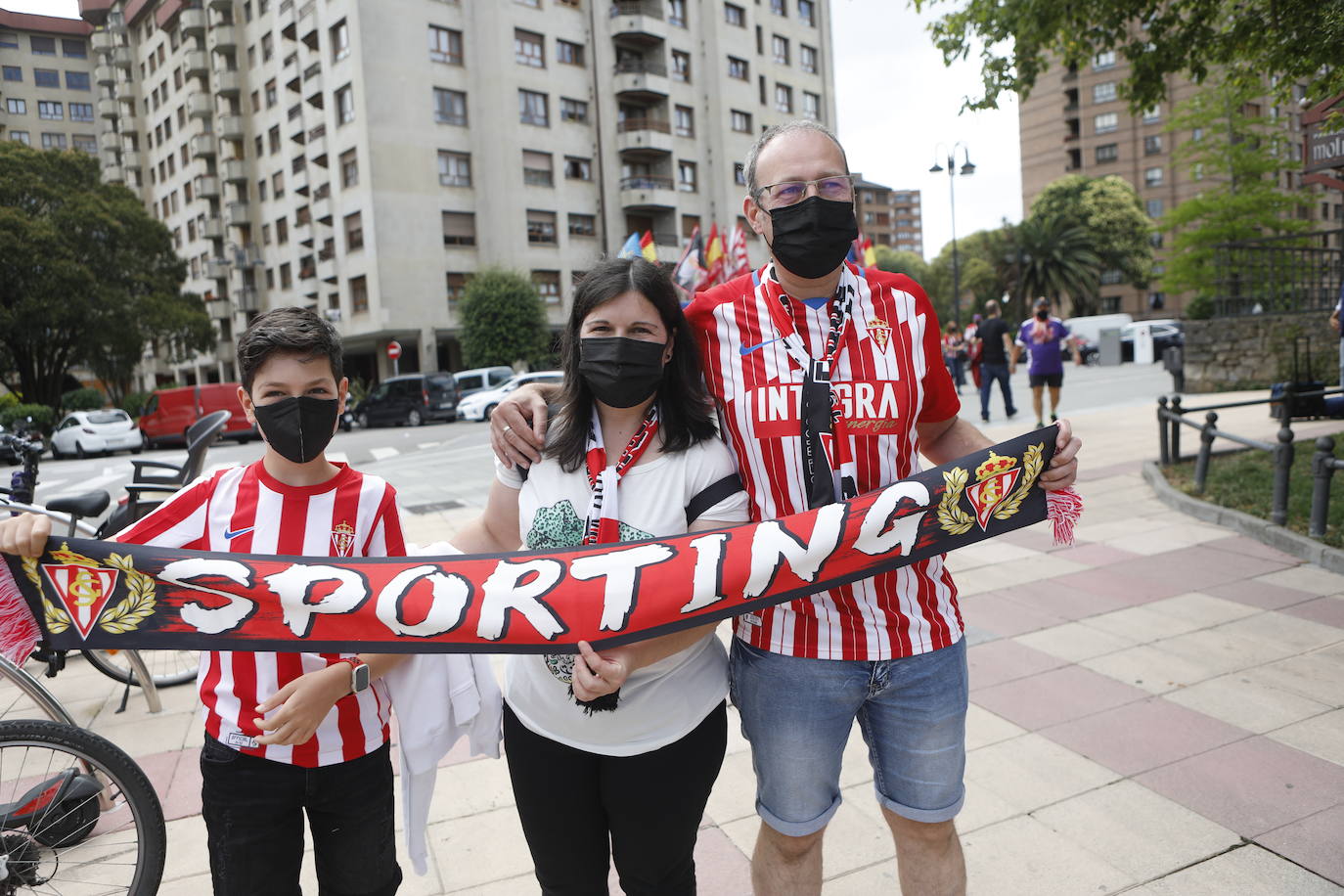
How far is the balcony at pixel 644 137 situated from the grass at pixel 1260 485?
37735mm

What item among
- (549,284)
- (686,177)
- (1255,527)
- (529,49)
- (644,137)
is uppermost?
(529,49)

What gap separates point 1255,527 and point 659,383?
6.40m

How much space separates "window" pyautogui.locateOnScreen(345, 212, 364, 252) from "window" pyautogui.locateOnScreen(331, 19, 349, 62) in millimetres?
6832

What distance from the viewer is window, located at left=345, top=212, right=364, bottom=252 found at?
38.3 meters

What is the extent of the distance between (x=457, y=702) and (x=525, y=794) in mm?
377

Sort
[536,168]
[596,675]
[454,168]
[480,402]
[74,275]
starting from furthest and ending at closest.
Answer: [536,168] < [454,168] < [74,275] < [480,402] < [596,675]

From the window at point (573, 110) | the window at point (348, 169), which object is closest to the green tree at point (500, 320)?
the window at point (348, 169)

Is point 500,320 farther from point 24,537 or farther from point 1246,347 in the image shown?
point 24,537

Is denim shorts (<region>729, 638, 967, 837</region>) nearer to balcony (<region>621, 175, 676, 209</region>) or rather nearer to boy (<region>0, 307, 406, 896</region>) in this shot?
boy (<region>0, 307, 406, 896</region>)

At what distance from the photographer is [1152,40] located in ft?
24.6

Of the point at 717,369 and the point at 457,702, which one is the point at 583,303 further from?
the point at 457,702

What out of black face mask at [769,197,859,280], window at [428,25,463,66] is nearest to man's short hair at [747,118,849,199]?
black face mask at [769,197,859,280]

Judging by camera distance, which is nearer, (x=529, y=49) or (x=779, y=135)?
(x=779, y=135)

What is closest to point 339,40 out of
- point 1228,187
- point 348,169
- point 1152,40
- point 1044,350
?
point 348,169
